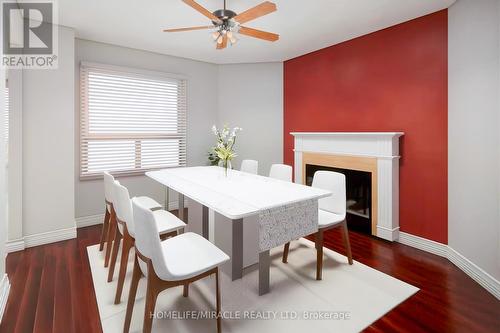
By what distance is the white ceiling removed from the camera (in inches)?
110

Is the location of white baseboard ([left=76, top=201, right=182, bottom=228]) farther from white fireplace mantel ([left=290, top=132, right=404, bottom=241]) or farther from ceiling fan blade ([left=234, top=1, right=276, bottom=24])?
white fireplace mantel ([left=290, top=132, right=404, bottom=241])

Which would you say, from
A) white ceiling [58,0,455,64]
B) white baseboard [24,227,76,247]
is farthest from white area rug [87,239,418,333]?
white ceiling [58,0,455,64]

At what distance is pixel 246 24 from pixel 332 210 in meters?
2.48

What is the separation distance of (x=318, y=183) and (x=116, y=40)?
3439mm

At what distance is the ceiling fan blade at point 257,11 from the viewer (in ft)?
6.51

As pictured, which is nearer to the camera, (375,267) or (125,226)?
(125,226)

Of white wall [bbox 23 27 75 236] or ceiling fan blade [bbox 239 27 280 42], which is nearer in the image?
ceiling fan blade [bbox 239 27 280 42]

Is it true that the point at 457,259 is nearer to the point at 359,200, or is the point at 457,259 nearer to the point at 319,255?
the point at 359,200

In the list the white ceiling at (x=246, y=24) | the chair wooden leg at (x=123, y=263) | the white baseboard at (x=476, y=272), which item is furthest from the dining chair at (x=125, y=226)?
the white baseboard at (x=476, y=272)

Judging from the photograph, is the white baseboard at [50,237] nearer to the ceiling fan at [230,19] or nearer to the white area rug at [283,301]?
the white area rug at [283,301]

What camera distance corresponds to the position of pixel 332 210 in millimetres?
2758

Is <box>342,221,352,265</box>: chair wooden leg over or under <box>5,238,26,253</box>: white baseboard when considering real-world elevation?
over

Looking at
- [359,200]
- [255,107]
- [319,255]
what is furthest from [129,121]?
[359,200]

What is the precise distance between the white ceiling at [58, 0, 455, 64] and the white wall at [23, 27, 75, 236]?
0.58 meters
